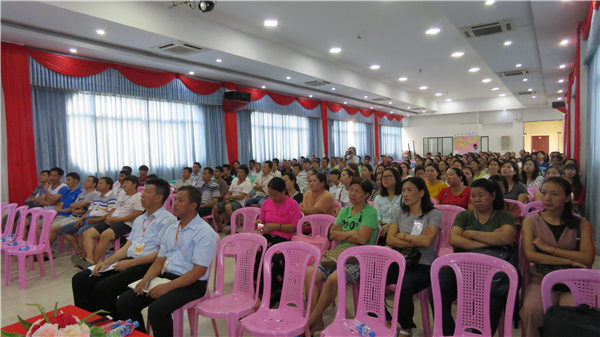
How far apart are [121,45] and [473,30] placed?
5.79m

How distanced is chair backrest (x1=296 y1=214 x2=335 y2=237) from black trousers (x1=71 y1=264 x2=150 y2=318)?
1.38 meters

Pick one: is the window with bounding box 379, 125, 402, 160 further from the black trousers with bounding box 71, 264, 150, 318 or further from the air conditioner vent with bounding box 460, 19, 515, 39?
the black trousers with bounding box 71, 264, 150, 318

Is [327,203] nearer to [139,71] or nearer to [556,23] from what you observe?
[556,23]

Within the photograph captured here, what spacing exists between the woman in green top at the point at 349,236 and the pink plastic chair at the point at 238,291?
420mm

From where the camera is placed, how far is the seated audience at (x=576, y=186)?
488 cm

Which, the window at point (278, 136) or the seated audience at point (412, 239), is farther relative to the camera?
the window at point (278, 136)

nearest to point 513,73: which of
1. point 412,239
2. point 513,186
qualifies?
point 513,186

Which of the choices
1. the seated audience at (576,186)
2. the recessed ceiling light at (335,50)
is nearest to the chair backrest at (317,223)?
the seated audience at (576,186)

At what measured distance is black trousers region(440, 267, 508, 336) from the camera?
83.4 inches

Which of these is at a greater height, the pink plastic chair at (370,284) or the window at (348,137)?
the window at (348,137)

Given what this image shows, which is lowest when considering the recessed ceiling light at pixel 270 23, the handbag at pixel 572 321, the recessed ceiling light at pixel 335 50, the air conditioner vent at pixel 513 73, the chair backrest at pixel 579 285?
the handbag at pixel 572 321

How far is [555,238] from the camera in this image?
7.67ft

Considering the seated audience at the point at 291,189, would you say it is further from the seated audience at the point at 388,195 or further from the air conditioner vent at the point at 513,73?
the air conditioner vent at the point at 513,73

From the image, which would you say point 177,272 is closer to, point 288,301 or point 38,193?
point 288,301
